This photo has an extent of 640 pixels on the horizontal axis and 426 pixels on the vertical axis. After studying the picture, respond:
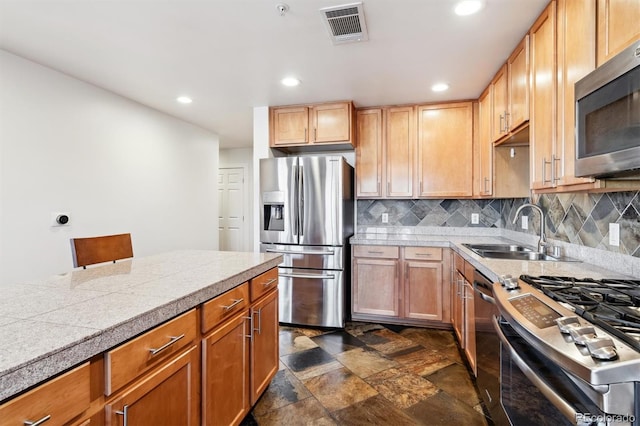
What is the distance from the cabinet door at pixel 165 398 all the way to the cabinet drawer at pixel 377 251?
2.15m

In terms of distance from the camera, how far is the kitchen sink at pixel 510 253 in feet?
6.92

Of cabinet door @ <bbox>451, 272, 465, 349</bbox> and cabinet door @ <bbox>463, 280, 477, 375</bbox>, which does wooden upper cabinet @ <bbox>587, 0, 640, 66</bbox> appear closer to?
cabinet door @ <bbox>463, 280, 477, 375</bbox>

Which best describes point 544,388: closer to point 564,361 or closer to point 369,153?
point 564,361

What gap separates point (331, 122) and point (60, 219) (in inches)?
104

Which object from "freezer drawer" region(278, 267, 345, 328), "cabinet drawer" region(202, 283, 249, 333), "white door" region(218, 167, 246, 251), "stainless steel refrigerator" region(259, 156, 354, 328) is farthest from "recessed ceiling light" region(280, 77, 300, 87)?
"white door" region(218, 167, 246, 251)

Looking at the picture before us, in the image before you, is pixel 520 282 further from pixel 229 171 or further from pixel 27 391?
pixel 229 171

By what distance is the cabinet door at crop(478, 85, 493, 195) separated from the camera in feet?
9.43

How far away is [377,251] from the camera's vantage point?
3186 millimetres

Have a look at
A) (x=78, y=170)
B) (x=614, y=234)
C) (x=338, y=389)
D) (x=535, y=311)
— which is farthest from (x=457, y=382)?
(x=78, y=170)

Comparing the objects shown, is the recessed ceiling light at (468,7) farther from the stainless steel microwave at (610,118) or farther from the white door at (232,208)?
the white door at (232,208)

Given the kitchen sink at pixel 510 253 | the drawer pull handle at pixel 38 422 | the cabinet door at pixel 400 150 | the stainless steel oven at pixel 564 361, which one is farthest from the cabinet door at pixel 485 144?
the drawer pull handle at pixel 38 422

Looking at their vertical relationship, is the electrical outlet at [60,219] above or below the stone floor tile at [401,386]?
above

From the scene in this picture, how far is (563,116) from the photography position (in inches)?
59.9

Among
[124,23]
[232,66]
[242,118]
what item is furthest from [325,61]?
[242,118]
